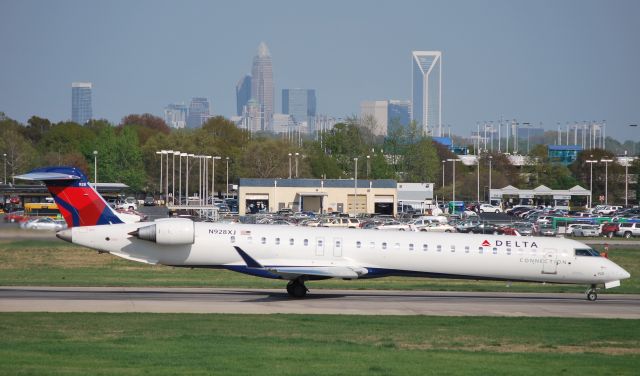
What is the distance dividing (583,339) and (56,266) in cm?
2753

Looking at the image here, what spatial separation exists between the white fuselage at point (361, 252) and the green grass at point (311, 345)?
5518 millimetres

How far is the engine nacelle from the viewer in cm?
3291

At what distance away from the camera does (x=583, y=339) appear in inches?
979

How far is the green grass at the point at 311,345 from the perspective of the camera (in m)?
19.7

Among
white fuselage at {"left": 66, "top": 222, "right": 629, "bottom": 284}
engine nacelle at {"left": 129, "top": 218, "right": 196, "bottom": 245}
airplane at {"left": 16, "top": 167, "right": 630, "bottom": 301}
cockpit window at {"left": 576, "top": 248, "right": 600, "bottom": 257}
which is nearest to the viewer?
engine nacelle at {"left": 129, "top": 218, "right": 196, "bottom": 245}

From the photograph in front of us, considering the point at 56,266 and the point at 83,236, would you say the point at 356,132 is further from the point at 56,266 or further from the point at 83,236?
the point at 83,236

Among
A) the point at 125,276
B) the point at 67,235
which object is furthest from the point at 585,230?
the point at 67,235

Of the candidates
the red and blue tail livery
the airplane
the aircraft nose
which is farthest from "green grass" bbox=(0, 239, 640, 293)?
the airplane

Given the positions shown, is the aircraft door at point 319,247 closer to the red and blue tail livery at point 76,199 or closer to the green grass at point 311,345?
the green grass at point 311,345

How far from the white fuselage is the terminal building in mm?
71126

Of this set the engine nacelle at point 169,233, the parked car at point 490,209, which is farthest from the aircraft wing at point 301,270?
the parked car at point 490,209

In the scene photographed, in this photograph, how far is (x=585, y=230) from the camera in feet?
253

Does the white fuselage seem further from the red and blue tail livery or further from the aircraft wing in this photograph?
the red and blue tail livery

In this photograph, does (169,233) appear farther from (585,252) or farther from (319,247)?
(585,252)
